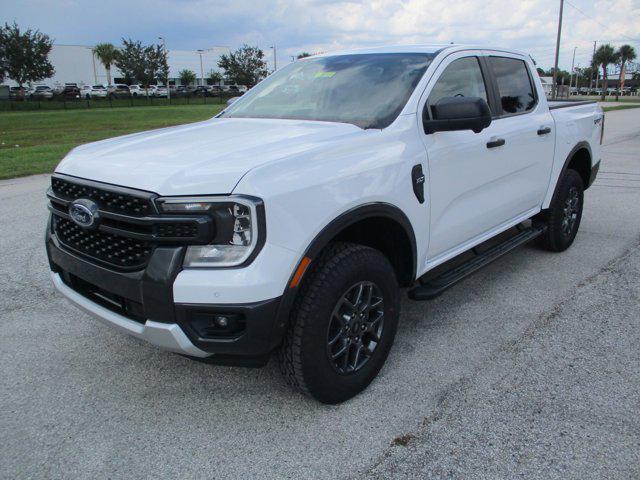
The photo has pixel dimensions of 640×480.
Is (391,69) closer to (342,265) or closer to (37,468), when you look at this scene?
(342,265)

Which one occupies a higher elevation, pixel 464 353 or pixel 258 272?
pixel 258 272

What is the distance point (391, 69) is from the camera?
357 cm

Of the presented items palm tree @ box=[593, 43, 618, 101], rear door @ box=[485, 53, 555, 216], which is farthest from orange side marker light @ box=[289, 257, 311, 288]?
palm tree @ box=[593, 43, 618, 101]

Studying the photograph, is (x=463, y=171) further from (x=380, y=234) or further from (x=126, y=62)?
(x=126, y=62)

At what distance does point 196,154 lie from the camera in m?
2.63

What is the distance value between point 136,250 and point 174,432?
928mm

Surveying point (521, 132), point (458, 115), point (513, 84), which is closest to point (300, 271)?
point (458, 115)

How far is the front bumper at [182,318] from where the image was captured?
92.4 inches

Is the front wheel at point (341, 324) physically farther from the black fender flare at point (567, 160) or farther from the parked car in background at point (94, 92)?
the parked car in background at point (94, 92)

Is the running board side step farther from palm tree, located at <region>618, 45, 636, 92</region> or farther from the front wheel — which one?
palm tree, located at <region>618, 45, 636, 92</region>

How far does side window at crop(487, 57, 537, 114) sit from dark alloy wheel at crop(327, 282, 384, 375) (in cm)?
209

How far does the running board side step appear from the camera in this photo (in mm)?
3398

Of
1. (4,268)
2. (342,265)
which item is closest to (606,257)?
(342,265)

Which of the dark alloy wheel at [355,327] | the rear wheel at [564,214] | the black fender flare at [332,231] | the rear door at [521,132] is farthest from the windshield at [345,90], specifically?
the rear wheel at [564,214]
